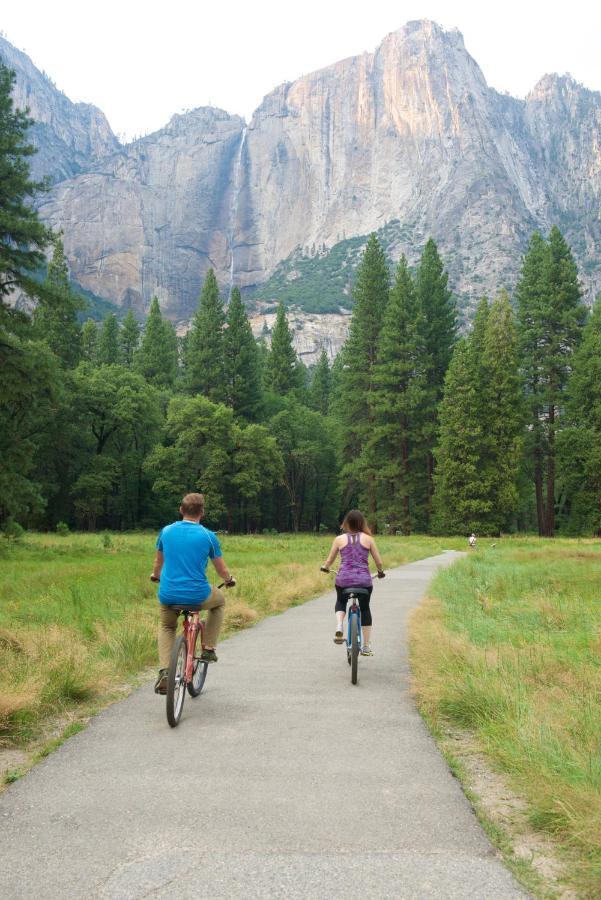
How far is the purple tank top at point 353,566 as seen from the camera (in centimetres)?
831

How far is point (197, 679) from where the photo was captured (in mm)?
7117

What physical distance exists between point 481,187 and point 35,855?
195 meters

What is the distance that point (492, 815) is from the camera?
4.00 meters

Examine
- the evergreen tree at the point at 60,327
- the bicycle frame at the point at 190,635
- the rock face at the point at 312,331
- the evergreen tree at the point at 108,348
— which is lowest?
the bicycle frame at the point at 190,635

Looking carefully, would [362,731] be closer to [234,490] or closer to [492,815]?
[492,815]

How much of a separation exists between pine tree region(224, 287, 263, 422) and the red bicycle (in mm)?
62685

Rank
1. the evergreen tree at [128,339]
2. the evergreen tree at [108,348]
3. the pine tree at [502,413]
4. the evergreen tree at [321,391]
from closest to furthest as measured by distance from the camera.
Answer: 1. the pine tree at [502,413]
2. the evergreen tree at [108,348]
3. the evergreen tree at [128,339]
4. the evergreen tree at [321,391]

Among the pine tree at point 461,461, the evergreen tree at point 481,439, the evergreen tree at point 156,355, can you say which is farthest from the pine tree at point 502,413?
the evergreen tree at point 156,355

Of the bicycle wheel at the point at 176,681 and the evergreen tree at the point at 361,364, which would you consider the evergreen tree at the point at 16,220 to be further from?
the evergreen tree at the point at 361,364

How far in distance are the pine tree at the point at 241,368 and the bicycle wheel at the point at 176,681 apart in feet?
208

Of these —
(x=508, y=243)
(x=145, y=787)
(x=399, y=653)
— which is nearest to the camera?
(x=145, y=787)

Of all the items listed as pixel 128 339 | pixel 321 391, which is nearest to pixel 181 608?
pixel 128 339

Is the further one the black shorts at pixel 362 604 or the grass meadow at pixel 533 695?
the black shorts at pixel 362 604

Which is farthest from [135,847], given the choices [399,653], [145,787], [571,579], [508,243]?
[508,243]
